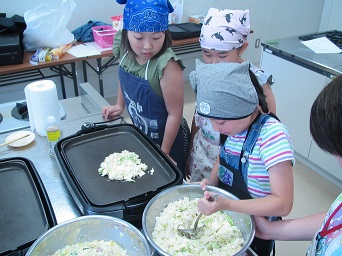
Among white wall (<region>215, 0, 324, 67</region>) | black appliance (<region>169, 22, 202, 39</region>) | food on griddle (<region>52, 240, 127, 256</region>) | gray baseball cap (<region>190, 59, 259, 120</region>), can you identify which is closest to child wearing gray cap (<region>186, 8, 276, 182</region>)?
gray baseball cap (<region>190, 59, 259, 120</region>)

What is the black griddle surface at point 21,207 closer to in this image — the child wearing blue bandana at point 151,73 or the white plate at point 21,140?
the white plate at point 21,140

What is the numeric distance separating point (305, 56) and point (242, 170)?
178cm

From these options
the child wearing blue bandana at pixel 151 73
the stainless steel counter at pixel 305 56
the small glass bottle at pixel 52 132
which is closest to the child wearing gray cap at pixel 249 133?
the child wearing blue bandana at pixel 151 73

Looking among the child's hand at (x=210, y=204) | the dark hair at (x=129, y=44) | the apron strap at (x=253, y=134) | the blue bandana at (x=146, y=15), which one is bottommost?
the child's hand at (x=210, y=204)

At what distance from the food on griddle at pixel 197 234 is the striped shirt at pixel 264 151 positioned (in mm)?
144

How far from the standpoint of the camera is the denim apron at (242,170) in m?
Result: 1.03

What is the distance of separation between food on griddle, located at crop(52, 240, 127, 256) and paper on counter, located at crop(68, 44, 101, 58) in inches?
89.5

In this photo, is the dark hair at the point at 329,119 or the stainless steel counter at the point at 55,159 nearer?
the dark hair at the point at 329,119

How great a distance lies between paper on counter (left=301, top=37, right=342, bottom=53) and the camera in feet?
8.66

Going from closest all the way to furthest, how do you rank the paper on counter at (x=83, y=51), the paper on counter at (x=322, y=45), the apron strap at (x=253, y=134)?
the apron strap at (x=253, y=134) → the paper on counter at (x=322, y=45) → the paper on counter at (x=83, y=51)

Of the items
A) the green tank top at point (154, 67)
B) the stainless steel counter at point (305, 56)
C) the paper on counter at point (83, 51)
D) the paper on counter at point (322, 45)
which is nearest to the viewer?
the green tank top at point (154, 67)

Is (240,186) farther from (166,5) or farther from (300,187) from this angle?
(300,187)

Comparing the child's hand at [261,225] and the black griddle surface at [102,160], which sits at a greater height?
the black griddle surface at [102,160]

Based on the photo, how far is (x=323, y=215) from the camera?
3.21 ft
